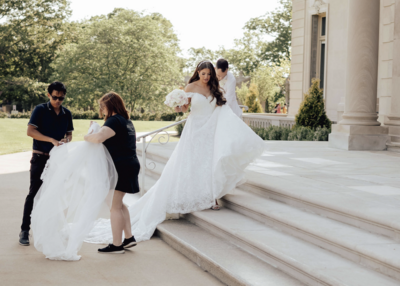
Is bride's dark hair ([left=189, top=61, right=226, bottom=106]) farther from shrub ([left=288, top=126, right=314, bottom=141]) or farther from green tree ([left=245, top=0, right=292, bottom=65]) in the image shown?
green tree ([left=245, top=0, right=292, bottom=65])

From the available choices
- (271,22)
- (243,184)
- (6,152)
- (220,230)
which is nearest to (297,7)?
(6,152)

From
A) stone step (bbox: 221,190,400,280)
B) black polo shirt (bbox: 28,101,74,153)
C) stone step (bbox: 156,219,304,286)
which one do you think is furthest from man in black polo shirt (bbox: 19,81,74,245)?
stone step (bbox: 221,190,400,280)

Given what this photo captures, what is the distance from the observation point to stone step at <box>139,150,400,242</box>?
444 cm

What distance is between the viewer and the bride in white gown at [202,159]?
596 cm

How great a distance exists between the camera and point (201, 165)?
6.07 m

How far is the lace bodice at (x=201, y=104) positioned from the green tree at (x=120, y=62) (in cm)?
3923

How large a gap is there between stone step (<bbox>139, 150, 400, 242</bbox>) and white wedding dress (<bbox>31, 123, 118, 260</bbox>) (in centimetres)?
227

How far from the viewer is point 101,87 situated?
44.6 metres

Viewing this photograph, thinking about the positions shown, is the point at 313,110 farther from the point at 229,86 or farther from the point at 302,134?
the point at 229,86

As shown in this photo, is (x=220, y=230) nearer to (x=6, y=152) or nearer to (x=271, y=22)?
(x=6, y=152)

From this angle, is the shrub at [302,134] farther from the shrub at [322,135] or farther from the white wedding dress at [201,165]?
the white wedding dress at [201,165]

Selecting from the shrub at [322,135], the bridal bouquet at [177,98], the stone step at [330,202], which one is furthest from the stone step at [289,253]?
the shrub at [322,135]

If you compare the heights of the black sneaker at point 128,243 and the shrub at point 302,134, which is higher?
the shrub at point 302,134

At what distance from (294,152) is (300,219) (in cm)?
563
